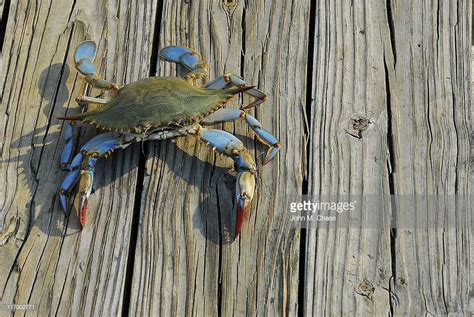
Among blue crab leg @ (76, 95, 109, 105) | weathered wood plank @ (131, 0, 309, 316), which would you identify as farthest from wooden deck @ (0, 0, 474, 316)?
blue crab leg @ (76, 95, 109, 105)

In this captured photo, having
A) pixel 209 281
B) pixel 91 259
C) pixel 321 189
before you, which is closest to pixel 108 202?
pixel 91 259

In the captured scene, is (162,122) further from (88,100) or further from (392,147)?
(392,147)

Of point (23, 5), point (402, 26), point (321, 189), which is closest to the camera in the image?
point (321, 189)

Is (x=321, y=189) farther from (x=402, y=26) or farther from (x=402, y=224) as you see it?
(x=402, y=26)

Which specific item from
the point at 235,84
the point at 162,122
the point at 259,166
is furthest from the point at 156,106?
the point at 259,166

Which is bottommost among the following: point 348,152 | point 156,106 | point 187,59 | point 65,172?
point 65,172

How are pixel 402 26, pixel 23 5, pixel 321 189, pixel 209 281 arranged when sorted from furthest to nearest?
pixel 23 5 < pixel 402 26 < pixel 321 189 < pixel 209 281

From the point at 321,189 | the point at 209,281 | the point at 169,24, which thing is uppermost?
the point at 169,24
